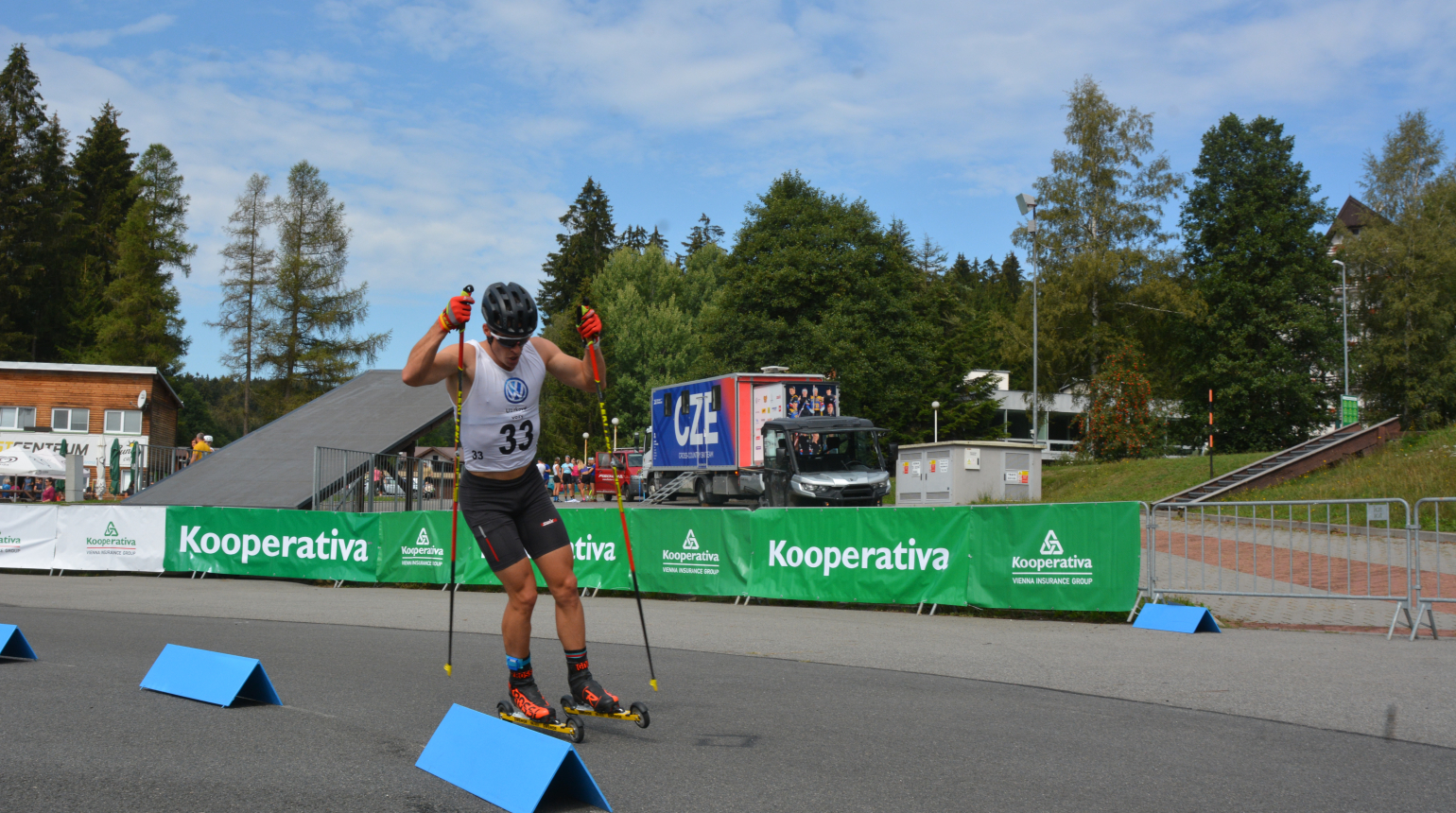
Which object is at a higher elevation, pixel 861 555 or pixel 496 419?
pixel 496 419

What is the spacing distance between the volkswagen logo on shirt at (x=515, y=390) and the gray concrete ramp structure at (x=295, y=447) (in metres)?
15.4

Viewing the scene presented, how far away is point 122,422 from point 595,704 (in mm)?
48976

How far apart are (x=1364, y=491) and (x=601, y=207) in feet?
223

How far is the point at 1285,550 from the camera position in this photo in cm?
1077

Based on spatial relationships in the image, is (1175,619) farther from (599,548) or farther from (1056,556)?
(599,548)

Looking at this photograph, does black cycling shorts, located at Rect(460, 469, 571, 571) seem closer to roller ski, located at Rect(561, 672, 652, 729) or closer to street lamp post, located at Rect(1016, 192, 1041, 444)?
roller ski, located at Rect(561, 672, 652, 729)

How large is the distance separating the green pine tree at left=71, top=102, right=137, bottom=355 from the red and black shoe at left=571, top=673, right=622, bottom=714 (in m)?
68.4

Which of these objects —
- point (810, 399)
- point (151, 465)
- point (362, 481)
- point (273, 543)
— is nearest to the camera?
point (273, 543)

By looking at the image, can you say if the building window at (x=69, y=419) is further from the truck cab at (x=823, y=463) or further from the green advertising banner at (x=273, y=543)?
the truck cab at (x=823, y=463)

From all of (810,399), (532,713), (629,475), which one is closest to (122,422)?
(629,475)

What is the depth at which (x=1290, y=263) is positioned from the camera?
1901 inches

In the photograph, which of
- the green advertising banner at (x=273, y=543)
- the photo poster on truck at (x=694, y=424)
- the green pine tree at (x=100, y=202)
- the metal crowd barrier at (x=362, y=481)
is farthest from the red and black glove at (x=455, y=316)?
the green pine tree at (x=100, y=202)

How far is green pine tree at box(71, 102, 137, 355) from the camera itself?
206ft

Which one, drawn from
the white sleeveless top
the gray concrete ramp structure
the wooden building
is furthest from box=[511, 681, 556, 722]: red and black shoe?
the wooden building
